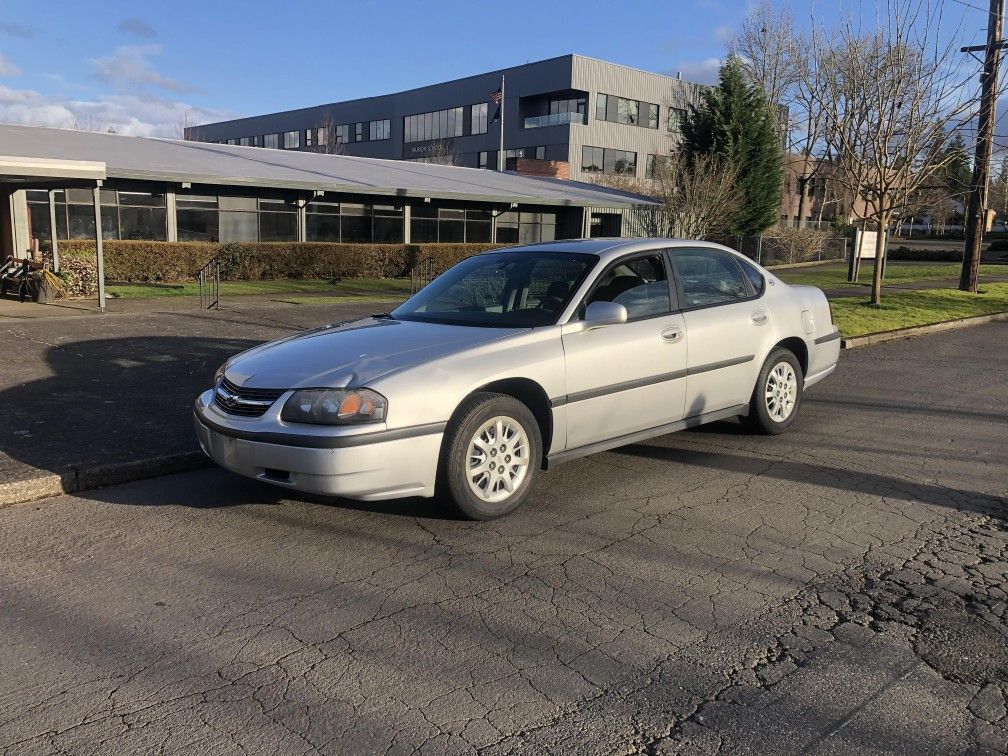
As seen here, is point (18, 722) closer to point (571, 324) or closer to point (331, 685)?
point (331, 685)

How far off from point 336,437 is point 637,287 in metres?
2.53

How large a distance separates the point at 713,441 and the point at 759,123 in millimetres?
32617

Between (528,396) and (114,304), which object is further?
(114,304)

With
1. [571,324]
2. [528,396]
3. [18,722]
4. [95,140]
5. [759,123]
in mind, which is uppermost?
[759,123]

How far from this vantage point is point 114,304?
630 inches

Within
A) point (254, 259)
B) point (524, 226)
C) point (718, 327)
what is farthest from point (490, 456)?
point (524, 226)

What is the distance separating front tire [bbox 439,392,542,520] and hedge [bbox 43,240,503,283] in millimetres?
16074

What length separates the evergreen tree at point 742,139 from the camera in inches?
1391

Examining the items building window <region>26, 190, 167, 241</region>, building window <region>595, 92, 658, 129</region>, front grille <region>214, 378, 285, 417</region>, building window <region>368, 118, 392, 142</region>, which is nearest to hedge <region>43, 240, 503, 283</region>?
building window <region>26, 190, 167, 241</region>

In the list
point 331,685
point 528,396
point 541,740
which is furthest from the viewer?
point 528,396

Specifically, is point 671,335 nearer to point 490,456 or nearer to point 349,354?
point 490,456

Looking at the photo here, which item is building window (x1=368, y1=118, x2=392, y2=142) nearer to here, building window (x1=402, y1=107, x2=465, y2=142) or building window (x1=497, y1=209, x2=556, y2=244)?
building window (x1=402, y1=107, x2=465, y2=142)

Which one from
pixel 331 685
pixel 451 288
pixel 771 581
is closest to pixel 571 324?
pixel 451 288

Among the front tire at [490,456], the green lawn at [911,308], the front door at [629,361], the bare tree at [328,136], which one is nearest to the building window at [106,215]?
the green lawn at [911,308]
